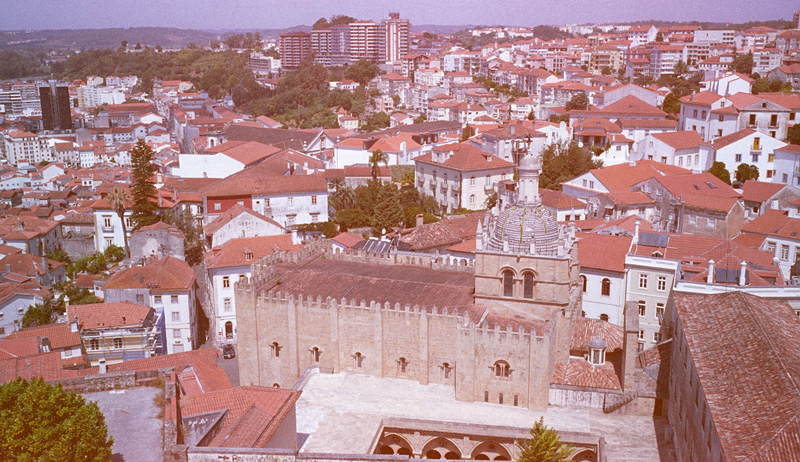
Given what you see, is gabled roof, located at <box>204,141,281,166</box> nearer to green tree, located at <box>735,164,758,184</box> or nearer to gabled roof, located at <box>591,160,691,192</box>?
gabled roof, located at <box>591,160,691,192</box>

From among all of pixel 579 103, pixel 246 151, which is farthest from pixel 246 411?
pixel 579 103

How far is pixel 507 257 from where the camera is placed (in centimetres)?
3647

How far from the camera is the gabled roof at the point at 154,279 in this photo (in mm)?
53344

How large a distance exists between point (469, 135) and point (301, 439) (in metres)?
76.2

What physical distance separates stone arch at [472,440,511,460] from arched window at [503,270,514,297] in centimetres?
776

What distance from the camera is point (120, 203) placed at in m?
74.6

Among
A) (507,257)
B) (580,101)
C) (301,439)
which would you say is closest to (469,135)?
(580,101)

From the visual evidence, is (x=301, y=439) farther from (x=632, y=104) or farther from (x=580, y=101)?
(x=580, y=101)

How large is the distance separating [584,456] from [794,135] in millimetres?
61317

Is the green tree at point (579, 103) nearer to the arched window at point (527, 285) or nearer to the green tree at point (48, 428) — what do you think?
the arched window at point (527, 285)

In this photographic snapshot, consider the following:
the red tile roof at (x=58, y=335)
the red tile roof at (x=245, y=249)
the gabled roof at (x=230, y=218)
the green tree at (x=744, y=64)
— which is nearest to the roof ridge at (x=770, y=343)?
the red tile roof at (x=245, y=249)

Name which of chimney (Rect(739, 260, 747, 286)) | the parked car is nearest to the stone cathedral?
chimney (Rect(739, 260, 747, 286))

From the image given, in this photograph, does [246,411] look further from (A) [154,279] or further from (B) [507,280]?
(A) [154,279]

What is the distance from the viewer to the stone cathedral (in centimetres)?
3538
